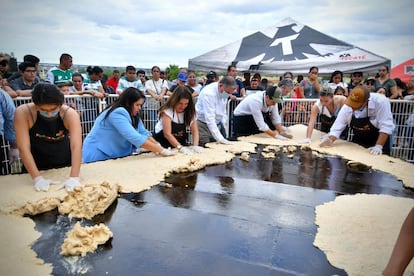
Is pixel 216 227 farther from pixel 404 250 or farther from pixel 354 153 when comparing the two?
pixel 354 153

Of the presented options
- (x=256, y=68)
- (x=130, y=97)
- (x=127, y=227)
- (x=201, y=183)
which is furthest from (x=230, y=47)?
(x=127, y=227)

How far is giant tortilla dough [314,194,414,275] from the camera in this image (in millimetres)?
1415

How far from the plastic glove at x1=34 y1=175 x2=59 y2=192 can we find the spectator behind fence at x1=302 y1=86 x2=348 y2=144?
10.9 feet

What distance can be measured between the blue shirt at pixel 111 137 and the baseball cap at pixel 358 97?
254 cm

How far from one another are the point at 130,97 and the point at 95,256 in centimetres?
197

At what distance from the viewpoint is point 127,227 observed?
1.66 meters

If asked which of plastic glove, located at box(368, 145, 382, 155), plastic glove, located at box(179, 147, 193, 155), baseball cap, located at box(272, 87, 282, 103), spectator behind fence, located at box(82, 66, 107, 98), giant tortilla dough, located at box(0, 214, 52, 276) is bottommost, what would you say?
giant tortilla dough, located at box(0, 214, 52, 276)

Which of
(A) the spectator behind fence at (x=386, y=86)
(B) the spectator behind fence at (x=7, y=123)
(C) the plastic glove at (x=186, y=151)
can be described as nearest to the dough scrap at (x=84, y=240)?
(C) the plastic glove at (x=186, y=151)

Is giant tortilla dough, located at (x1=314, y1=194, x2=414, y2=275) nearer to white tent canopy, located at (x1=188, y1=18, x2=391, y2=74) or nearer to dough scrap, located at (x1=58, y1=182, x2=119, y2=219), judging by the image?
dough scrap, located at (x1=58, y1=182, x2=119, y2=219)

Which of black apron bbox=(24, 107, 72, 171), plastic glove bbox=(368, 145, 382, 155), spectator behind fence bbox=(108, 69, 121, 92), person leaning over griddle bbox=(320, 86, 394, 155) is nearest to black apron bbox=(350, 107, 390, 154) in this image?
person leaning over griddle bbox=(320, 86, 394, 155)

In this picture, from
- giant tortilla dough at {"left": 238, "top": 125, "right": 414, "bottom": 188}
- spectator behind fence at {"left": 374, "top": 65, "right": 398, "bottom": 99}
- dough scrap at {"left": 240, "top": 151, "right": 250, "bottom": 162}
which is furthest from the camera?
spectator behind fence at {"left": 374, "top": 65, "right": 398, "bottom": 99}

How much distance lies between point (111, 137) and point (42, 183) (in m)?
1.02

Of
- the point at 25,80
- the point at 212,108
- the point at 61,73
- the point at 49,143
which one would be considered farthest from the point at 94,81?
the point at 49,143

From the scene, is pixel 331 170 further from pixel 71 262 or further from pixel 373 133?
pixel 71 262
